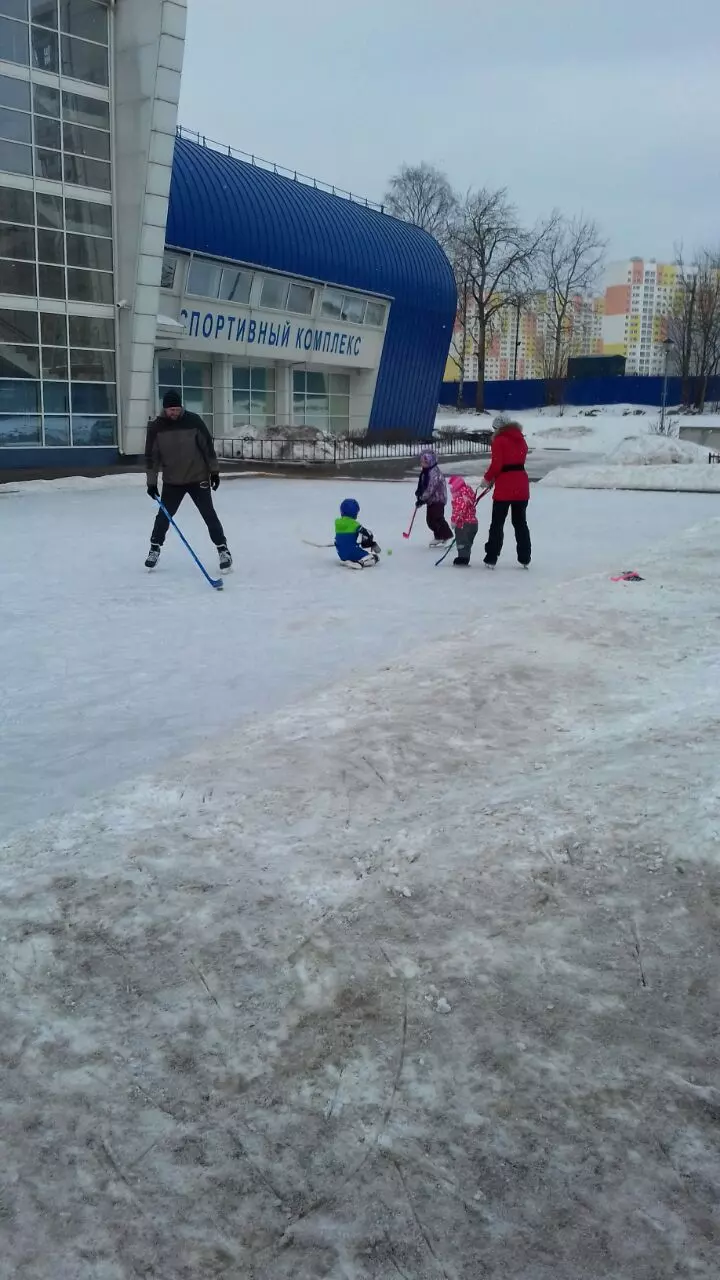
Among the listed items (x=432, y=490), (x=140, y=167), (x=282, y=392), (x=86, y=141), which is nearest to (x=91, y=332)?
(x=140, y=167)

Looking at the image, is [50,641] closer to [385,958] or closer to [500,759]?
[500,759]

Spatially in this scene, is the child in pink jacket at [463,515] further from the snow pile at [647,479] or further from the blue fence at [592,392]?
the blue fence at [592,392]

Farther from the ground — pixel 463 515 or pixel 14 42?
pixel 14 42

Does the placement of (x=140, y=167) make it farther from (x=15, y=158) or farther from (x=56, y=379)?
(x=56, y=379)

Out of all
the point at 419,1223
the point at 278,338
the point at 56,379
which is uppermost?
the point at 278,338

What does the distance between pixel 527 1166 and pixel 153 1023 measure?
1073 mm

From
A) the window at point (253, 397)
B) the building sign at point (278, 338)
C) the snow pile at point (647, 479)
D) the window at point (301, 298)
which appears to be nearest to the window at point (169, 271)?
the building sign at point (278, 338)

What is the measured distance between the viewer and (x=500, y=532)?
409 inches

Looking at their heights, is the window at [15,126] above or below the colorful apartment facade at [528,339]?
below

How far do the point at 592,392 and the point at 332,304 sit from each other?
1587 inches

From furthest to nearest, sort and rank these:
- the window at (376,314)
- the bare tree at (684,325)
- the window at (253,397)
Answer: the bare tree at (684,325) → the window at (376,314) → the window at (253,397)

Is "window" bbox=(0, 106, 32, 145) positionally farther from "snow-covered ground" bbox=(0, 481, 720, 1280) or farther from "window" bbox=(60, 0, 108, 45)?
"snow-covered ground" bbox=(0, 481, 720, 1280)

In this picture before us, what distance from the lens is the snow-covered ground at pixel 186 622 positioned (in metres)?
4.88

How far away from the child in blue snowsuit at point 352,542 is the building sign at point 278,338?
24541 mm
